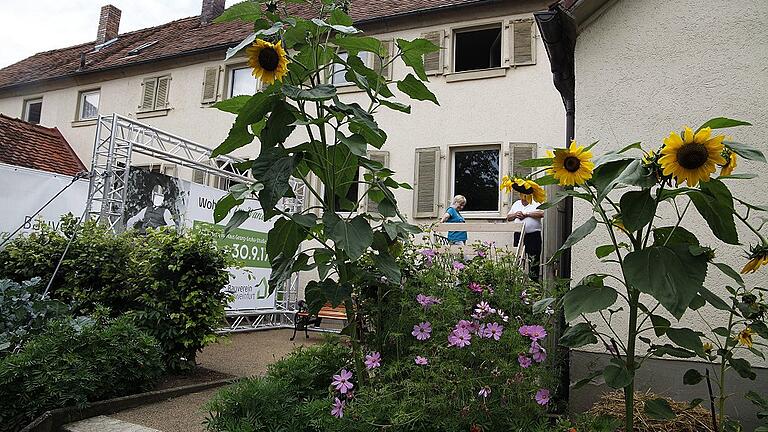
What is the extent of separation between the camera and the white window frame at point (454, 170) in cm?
1020

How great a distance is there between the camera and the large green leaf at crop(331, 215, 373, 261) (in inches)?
93.7

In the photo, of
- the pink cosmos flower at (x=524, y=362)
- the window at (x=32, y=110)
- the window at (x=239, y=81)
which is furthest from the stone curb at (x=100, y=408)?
the window at (x=32, y=110)

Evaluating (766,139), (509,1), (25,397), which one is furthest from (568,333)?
(509,1)

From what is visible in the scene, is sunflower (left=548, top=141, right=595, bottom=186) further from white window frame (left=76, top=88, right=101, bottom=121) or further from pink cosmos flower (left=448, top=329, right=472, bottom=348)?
white window frame (left=76, top=88, right=101, bottom=121)

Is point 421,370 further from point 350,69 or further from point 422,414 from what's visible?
point 350,69

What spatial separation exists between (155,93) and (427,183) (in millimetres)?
8313

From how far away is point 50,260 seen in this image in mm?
6105

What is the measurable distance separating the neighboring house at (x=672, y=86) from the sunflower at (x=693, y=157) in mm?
1485

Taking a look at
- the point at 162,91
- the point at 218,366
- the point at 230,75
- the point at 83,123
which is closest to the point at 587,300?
the point at 218,366

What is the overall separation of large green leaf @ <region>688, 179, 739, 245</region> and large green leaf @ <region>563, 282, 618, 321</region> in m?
0.48

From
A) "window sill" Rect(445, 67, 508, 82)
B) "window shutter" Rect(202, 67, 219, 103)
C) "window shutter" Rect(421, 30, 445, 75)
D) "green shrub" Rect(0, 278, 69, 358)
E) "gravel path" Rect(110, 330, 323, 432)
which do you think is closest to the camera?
"gravel path" Rect(110, 330, 323, 432)

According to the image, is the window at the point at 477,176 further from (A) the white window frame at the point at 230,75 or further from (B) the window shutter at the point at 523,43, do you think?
(A) the white window frame at the point at 230,75

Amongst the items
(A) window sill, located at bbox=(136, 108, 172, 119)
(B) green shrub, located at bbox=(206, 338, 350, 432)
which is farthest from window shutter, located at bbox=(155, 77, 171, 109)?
(B) green shrub, located at bbox=(206, 338, 350, 432)

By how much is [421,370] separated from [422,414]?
269mm
